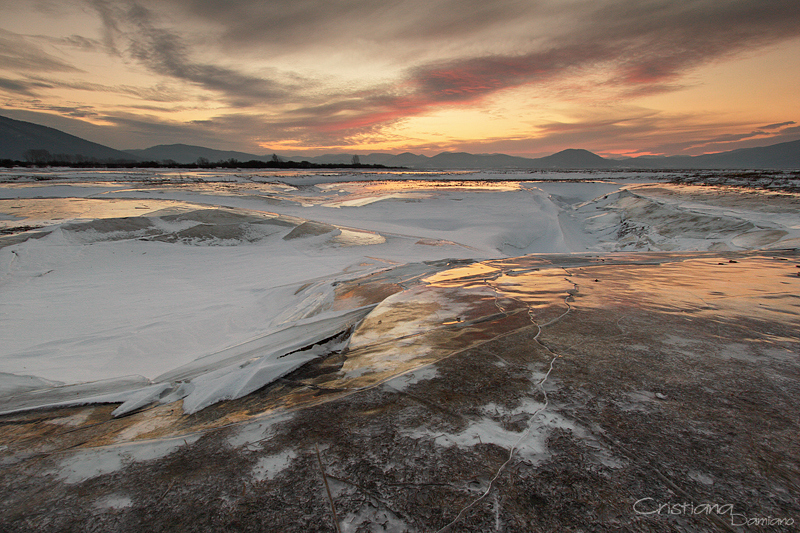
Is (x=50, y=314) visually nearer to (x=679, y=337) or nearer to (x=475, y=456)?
(x=475, y=456)

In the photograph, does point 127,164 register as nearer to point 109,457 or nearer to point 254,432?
point 109,457

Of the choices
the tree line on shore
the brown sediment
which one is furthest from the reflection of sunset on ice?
the tree line on shore

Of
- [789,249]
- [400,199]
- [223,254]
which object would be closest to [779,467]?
[789,249]

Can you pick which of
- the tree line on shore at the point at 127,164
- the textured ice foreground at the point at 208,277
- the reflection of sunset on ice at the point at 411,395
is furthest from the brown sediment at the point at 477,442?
the tree line on shore at the point at 127,164

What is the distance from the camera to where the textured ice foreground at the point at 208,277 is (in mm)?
2527

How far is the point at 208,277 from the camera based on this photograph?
18.5 ft

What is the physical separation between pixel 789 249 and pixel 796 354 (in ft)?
15.9

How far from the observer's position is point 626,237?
34.8ft
